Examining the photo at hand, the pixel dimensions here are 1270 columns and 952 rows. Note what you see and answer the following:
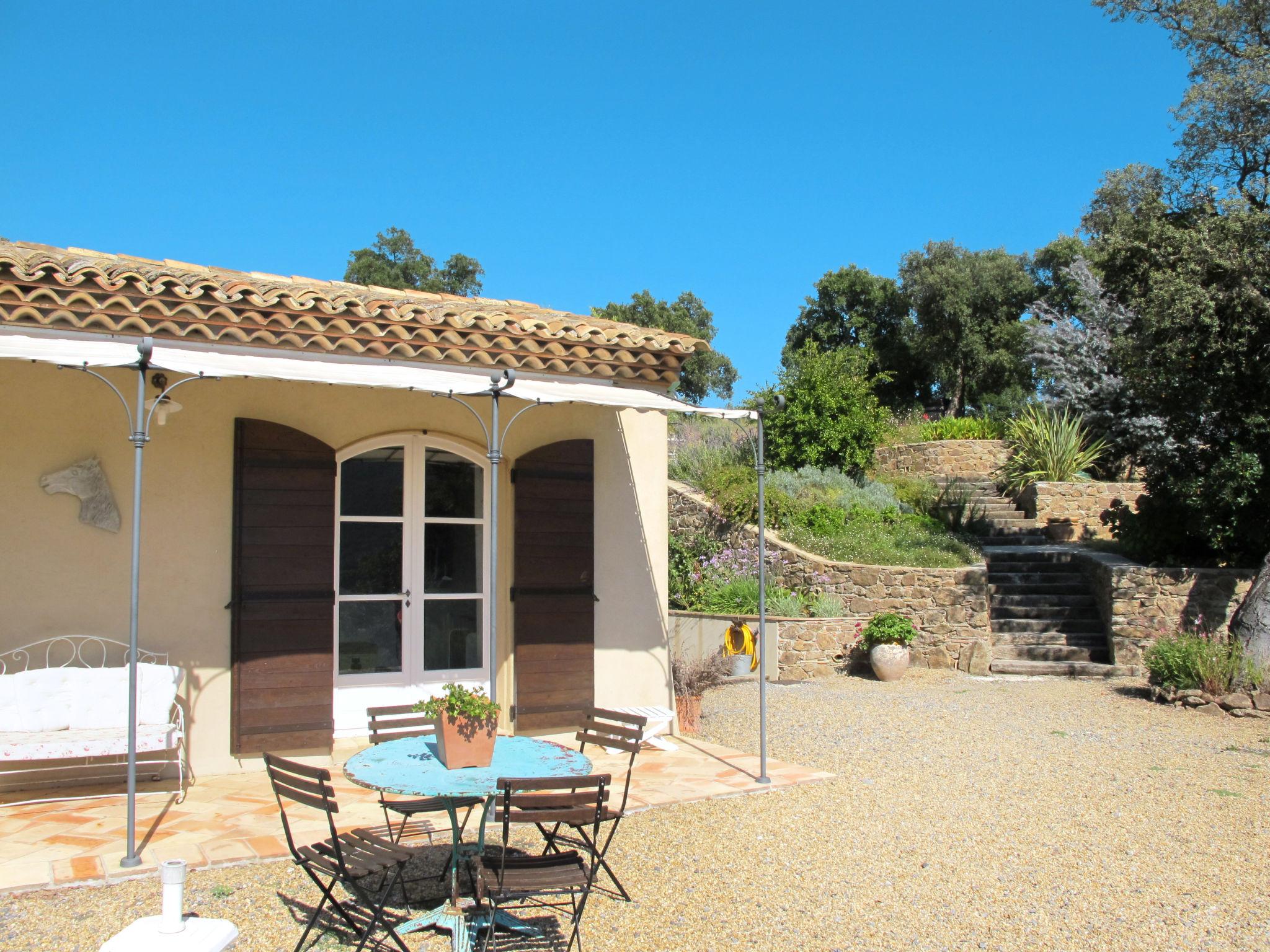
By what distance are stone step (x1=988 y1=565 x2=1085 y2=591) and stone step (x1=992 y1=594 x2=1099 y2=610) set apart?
342 millimetres

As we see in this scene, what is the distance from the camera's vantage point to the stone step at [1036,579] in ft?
→ 43.9

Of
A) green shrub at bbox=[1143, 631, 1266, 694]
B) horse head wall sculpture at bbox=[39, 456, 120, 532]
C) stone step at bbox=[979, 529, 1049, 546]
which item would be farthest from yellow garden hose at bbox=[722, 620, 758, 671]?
horse head wall sculpture at bbox=[39, 456, 120, 532]

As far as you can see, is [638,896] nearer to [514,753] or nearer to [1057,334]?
[514,753]

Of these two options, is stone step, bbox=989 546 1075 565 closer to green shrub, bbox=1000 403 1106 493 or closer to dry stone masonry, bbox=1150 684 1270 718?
green shrub, bbox=1000 403 1106 493

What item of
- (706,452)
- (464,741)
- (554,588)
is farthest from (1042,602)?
(464,741)

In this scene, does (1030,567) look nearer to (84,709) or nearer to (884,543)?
(884,543)

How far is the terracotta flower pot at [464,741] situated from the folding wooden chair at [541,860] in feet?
0.87

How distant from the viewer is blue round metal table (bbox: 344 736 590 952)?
12.4 ft

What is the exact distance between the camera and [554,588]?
726 cm

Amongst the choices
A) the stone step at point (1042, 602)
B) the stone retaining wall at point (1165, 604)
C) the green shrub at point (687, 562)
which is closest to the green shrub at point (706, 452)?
the green shrub at point (687, 562)

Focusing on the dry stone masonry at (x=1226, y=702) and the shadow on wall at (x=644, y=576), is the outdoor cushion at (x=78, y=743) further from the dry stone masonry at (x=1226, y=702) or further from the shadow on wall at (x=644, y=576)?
the dry stone masonry at (x=1226, y=702)

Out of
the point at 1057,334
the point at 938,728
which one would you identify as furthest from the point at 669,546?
the point at 1057,334

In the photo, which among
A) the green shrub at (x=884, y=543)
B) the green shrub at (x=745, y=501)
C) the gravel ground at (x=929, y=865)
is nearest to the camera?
the gravel ground at (x=929, y=865)

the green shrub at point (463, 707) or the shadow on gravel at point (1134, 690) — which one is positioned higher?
the green shrub at point (463, 707)
